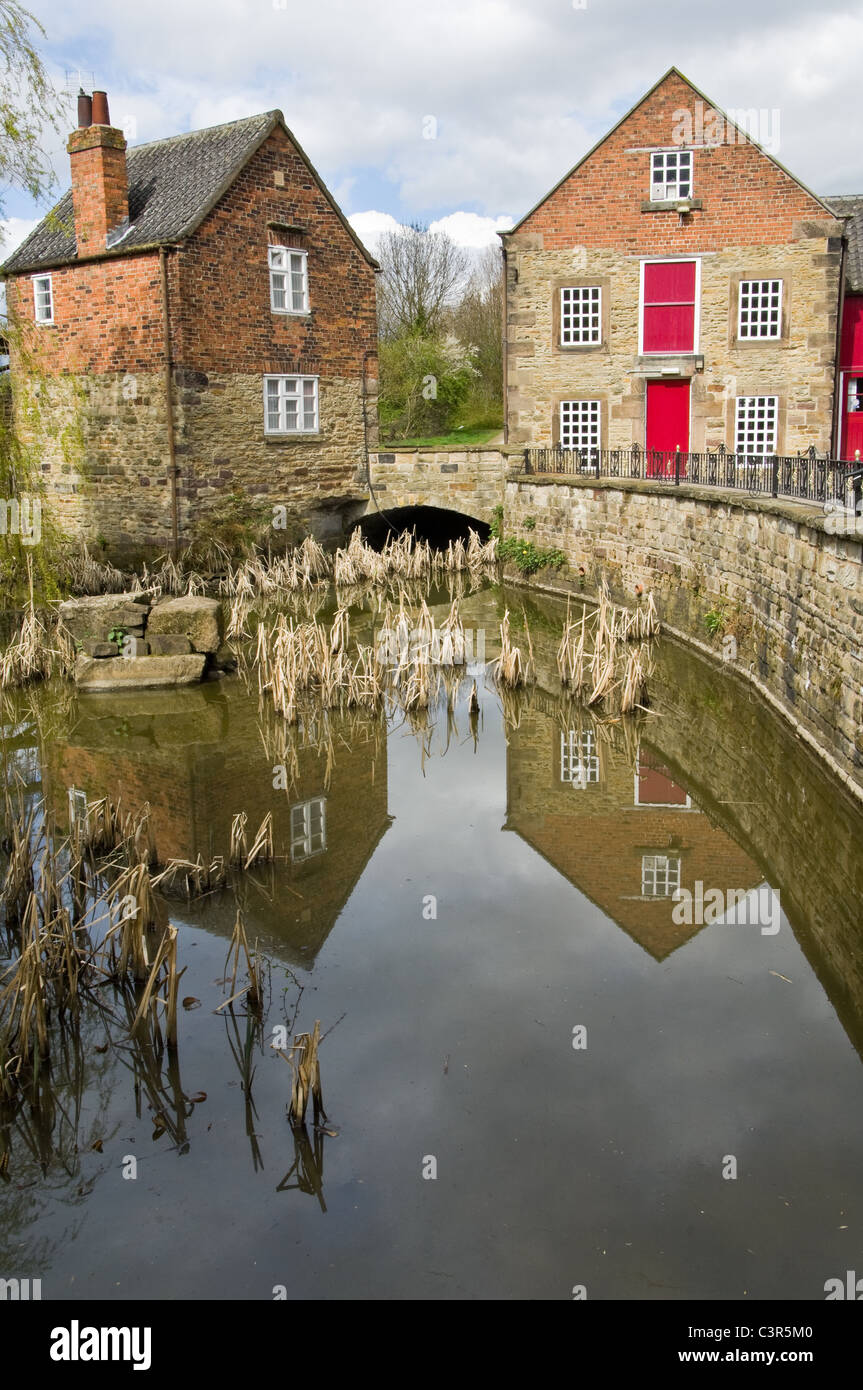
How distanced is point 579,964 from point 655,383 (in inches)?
825

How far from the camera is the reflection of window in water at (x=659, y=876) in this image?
27.6ft

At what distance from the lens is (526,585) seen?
2252 centimetres

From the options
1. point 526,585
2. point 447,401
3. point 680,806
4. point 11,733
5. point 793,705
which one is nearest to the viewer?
point 680,806

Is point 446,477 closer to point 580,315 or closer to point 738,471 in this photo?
point 580,315

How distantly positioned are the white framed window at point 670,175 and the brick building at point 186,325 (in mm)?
7041

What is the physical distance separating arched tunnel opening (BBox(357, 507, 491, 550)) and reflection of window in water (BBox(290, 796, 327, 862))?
17.0 meters

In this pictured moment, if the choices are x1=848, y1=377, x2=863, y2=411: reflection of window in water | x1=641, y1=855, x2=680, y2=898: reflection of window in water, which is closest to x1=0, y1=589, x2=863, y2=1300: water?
x1=641, y1=855, x2=680, y2=898: reflection of window in water

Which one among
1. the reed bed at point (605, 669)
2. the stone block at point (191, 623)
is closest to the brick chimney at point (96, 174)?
the stone block at point (191, 623)

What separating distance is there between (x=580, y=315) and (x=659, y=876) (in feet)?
65.2

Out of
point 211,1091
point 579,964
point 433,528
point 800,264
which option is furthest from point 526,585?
point 211,1091

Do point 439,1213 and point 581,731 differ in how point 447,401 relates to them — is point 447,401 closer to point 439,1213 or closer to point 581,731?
point 581,731

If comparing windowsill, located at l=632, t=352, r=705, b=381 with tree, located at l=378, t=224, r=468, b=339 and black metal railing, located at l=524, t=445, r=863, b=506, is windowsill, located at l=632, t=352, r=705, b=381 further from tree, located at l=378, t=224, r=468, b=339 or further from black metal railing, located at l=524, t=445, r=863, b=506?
tree, located at l=378, t=224, r=468, b=339

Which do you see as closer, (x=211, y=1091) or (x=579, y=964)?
(x=211, y=1091)

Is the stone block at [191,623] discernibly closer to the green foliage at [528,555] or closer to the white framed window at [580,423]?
the green foliage at [528,555]
